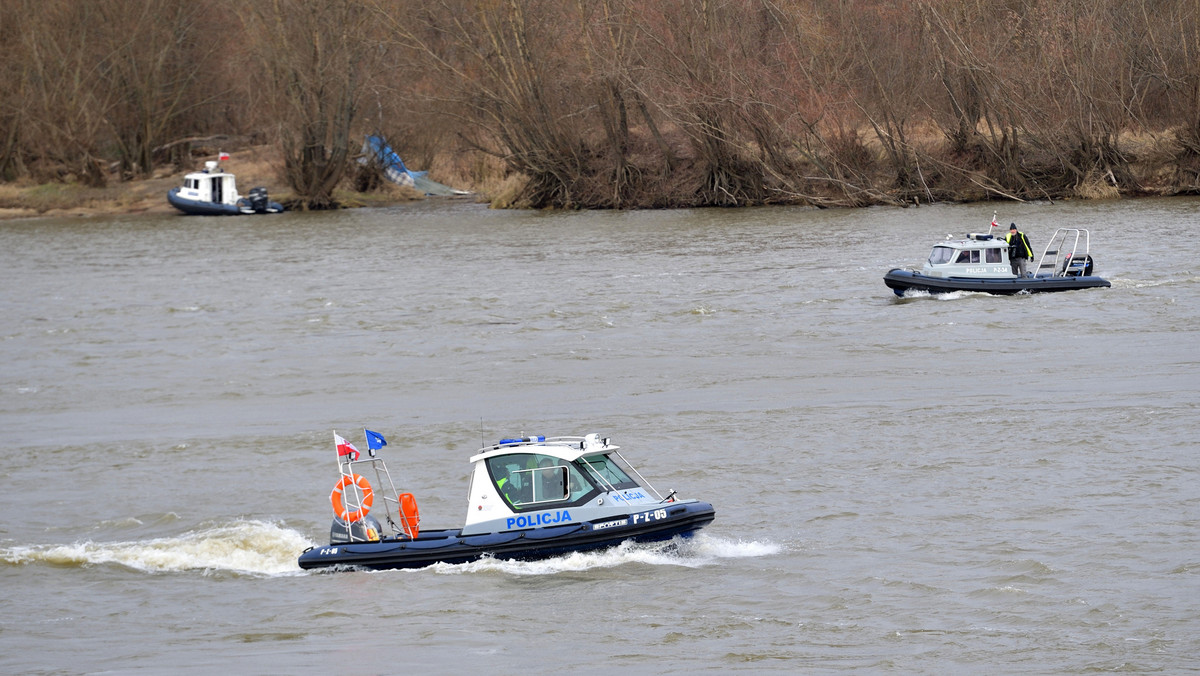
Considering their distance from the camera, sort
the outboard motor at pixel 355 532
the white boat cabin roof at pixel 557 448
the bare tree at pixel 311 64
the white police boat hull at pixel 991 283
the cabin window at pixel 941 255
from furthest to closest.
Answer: the bare tree at pixel 311 64, the cabin window at pixel 941 255, the white police boat hull at pixel 991 283, the outboard motor at pixel 355 532, the white boat cabin roof at pixel 557 448

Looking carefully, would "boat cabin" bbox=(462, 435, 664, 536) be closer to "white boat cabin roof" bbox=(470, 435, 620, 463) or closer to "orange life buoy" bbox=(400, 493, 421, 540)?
"white boat cabin roof" bbox=(470, 435, 620, 463)

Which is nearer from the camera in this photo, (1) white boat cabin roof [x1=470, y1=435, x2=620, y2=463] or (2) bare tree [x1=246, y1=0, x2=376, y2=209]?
(1) white boat cabin roof [x1=470, y1=435, x2=620, y2=463]

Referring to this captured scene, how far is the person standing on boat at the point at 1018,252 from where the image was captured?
111 feet

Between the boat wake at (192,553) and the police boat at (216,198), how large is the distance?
54.7m

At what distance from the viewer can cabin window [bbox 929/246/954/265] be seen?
Result: 34125mm

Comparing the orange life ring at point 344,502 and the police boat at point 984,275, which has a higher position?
the police boat at point 984,275

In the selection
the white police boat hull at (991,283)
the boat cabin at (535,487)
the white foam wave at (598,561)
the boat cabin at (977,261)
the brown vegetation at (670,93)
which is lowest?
the white foam wave at (598,561)

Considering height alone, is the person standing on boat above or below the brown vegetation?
below

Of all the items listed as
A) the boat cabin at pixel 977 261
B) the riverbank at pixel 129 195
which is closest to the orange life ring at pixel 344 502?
the boat cabin at pixel 977 261

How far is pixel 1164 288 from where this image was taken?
3334cm

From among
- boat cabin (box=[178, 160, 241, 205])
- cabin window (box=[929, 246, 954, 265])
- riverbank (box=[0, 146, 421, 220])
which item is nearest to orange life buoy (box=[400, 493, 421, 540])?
cabin window (box=[929, 246, 954, 265])

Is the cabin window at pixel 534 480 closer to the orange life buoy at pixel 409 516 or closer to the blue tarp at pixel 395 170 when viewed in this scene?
the orange life buoy at pixel 409 516

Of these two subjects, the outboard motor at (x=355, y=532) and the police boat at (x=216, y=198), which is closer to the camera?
the outboard motor at (x=355, y=532)

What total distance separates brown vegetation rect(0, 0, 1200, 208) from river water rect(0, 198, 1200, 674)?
16.9 meters
